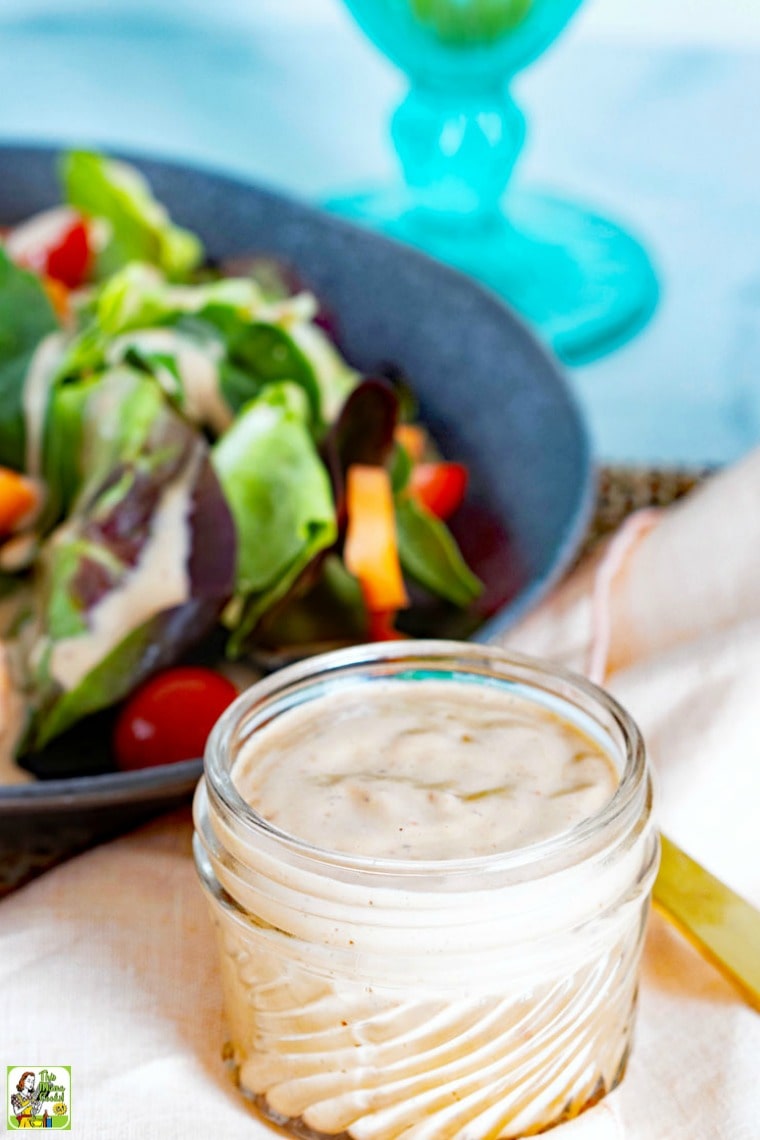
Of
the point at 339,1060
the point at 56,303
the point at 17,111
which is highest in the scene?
the point at 339,1060

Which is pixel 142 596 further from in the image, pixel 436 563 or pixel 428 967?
pixel 428 967

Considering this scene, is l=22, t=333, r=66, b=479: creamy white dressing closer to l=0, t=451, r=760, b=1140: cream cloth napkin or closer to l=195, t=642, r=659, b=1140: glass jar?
l=0, t=451, r=760, b=1140: cream cloth napkin

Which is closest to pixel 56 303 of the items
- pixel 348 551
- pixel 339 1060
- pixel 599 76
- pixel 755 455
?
pixel 348 551

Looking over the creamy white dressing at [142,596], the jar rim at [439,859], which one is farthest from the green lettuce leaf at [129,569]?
the jar rim at [439,859]

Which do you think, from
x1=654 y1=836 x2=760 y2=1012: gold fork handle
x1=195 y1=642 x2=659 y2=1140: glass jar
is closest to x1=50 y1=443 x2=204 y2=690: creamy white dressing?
x1=195 y1=642 x2=659 y2=1140: glass jar

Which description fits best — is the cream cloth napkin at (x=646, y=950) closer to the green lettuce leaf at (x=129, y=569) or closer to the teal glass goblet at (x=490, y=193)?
the green lettuce leaf at (x=129, y=569)

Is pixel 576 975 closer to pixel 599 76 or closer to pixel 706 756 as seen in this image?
pixel 706 756

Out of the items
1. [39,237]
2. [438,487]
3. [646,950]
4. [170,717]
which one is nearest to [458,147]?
[39,237]
